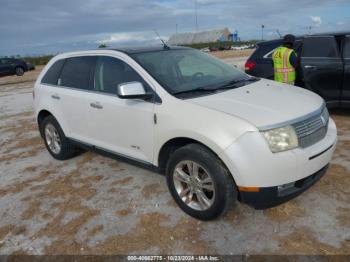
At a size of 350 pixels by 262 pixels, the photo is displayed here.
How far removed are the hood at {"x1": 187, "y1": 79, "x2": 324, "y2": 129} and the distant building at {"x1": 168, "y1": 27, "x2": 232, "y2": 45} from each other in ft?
313

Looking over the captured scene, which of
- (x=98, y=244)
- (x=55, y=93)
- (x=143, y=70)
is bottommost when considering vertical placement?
(x=98, y=244)

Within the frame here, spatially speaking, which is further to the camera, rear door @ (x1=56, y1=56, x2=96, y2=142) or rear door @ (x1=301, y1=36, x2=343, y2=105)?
rear door @ (x1=301, y1=36, x2=343, y2=105)

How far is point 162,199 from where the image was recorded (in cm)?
423

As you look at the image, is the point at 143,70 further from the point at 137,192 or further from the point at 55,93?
the point at 55,93

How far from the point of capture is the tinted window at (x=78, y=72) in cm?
487

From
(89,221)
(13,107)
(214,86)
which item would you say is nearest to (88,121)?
(89,221)

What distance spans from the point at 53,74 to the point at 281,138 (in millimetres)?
4024

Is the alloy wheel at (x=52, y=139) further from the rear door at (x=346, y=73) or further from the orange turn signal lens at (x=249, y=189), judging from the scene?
the rear door at (x=346, y=73)

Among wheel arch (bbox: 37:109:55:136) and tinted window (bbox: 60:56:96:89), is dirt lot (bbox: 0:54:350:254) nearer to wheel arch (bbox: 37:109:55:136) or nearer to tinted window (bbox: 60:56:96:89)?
wheel arch (bbox: 37:109:55:136)

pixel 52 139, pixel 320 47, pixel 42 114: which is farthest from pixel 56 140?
pixel 320 47

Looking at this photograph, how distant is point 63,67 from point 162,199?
2.73 meters

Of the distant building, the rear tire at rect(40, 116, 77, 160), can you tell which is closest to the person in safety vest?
the rear tire at rect(40, 116, 77, 160)

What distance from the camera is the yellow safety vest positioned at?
6.69 m

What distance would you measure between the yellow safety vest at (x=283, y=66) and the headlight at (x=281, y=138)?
3.94 metres
